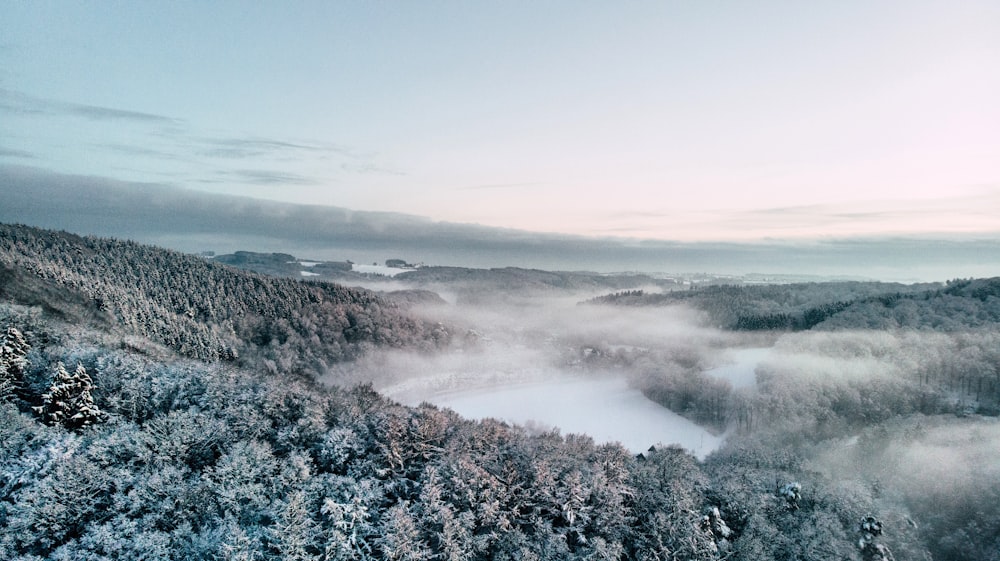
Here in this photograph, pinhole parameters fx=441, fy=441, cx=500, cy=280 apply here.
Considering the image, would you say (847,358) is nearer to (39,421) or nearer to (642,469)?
(642,469)

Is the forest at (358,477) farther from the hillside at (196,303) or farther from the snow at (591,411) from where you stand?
the snow at (591,411)

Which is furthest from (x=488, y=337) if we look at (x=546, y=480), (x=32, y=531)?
(x=32, y=531)

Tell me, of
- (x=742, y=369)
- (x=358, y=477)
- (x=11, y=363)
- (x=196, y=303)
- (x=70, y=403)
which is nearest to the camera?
(x=70, y=403)

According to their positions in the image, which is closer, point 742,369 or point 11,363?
point 11,363

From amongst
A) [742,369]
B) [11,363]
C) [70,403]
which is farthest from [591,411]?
[11,363]

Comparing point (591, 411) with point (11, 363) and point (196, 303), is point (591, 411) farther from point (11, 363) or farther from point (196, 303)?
point (11, 363)
